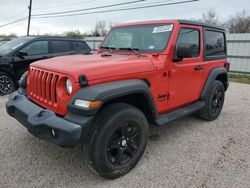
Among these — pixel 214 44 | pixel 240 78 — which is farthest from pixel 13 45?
pixel 240 78

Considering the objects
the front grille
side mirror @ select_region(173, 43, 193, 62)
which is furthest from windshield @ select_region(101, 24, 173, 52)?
the front grille

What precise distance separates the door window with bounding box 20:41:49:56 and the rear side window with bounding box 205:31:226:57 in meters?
4.61

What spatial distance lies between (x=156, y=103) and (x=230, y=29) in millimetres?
30735

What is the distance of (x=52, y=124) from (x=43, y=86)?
659mm

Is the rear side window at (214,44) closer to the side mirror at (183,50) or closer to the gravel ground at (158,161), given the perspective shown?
the side mirror at (183,50)

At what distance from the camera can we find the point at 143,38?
3.58 meters

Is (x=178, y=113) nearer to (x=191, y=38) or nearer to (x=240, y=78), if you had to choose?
(x=191, y=38)

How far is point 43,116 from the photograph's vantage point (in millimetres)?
2494

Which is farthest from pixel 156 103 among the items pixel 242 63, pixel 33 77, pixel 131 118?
pixel 242 63

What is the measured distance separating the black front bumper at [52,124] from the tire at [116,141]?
22 centimetres

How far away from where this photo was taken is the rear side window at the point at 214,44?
14.0 ft

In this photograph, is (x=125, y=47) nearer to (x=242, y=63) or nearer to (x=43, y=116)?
(x=43, y=116)

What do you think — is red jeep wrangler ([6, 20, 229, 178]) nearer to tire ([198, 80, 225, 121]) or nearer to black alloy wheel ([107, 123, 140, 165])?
black alloy wheel ([107, 123, 140, 165])

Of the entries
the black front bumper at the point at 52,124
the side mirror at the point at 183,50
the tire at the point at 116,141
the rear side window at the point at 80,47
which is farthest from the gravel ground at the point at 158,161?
the rear side window at the point at 80,47
